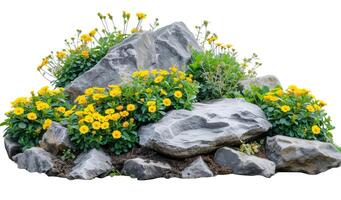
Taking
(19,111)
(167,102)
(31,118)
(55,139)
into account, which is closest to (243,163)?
(167,102)

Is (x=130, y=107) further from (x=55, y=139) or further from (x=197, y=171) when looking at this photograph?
(x=197, y=171)

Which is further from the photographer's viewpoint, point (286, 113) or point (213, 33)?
point (213, 33)

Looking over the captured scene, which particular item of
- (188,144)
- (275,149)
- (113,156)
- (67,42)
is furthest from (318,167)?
(67,42)

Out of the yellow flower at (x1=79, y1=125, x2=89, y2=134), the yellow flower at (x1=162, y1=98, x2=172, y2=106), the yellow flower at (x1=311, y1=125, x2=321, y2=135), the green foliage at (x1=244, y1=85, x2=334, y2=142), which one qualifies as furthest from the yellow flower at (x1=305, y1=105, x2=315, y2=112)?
the yellow flower at (x1=79, y1=125, x2=89, y2=134)

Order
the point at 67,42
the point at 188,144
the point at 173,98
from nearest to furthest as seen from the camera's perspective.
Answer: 1. the point at 188,144
2. the point at 173,98
3. the point at 67,42

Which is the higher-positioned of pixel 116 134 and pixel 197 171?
pixel 116 134

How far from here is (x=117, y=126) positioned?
9.40 metres

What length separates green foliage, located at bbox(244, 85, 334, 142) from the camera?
9.68m

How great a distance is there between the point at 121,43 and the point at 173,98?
5.97 ft

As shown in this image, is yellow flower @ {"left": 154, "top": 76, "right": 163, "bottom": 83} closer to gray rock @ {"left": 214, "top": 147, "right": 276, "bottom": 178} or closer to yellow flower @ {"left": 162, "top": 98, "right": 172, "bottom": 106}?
yellow flower @ {"left": 162, "top": 98, "right": 172, "bottom": 106}

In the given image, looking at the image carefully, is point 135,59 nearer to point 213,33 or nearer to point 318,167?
point 213,33

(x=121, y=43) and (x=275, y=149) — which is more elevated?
(x=121, y=43)

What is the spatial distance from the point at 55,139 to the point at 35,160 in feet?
1.33

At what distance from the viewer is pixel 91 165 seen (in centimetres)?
895
